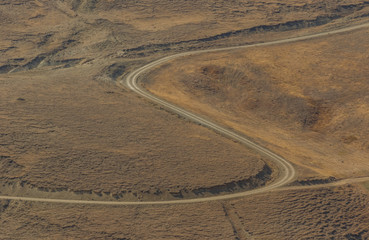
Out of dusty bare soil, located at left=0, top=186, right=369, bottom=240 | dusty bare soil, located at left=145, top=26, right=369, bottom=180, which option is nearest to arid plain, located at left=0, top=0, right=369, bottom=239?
dusty bare soil, located at left=0, top=186, right=369, bottom=240

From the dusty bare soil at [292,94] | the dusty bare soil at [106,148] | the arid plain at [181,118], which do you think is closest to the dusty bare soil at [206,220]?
the arid plain at [181,118]

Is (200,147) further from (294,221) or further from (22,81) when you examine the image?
(22,81)

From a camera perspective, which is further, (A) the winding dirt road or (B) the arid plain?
(A) the winding dirt road

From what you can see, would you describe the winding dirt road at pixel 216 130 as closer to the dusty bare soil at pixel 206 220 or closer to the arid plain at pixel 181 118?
the arid plain at pixel 181 118

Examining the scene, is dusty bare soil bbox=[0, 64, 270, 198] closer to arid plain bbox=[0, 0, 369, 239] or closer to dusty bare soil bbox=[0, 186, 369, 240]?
arid plain bbox=[0, 0, 369, 239]

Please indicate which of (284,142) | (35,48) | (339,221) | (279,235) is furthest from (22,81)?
(339,221)
